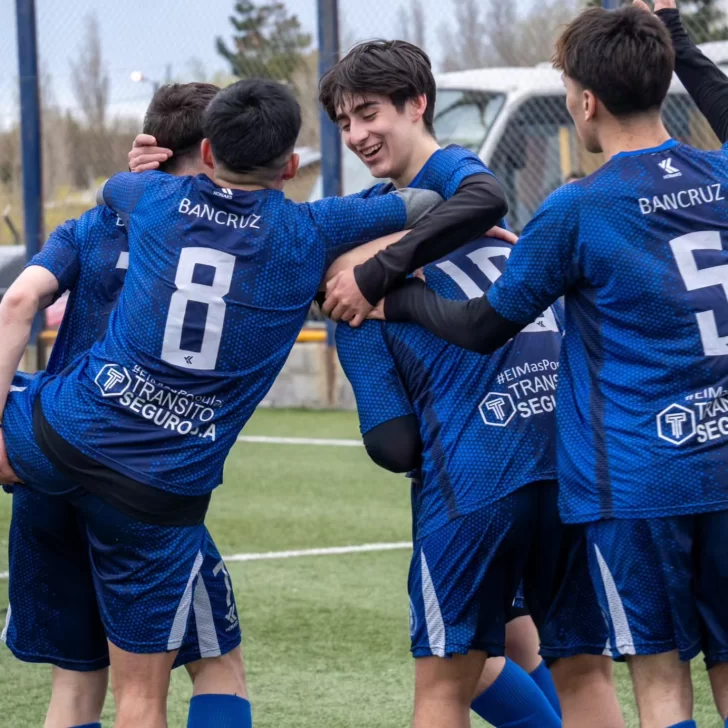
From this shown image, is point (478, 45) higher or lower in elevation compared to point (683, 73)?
lower

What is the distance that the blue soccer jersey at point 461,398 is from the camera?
3016 mm

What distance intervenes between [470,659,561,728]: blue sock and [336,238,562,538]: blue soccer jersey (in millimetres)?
644

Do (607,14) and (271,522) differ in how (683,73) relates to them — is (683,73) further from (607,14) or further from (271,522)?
(271,522)

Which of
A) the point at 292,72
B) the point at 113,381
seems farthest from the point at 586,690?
the point at 292,72

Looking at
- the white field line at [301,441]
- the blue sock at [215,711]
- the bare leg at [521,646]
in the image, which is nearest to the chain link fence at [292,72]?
the white field line at [301,441]

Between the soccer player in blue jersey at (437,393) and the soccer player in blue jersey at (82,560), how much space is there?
43 centimetres

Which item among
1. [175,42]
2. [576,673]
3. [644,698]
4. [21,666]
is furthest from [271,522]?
[175,42]

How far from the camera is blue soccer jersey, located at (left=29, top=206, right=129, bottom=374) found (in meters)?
3.25

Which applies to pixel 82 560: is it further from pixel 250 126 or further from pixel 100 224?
pixel 250 126

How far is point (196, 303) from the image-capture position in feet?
9.70

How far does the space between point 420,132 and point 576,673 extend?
1.35 meters

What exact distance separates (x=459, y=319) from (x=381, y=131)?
0.56 m

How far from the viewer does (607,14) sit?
9.37 ft

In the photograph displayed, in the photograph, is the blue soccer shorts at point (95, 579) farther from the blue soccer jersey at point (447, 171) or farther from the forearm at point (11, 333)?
the blue soccer jersey at point (447, 171)
